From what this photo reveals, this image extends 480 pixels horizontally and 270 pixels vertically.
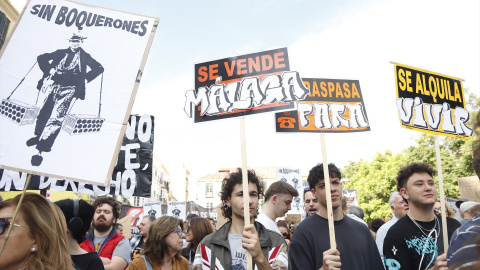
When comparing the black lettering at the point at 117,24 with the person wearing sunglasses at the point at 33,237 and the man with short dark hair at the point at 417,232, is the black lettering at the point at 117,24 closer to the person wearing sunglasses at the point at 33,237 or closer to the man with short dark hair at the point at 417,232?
the person wearing sunglasses at the point at 33,237

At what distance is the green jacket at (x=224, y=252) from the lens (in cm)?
301

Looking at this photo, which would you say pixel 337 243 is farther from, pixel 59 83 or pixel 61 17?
pixel 61 17

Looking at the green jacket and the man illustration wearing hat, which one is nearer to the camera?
the man illustration wearing hat

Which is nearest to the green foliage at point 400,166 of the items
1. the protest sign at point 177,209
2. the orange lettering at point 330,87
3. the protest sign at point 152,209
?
the protest sign at point 177,209

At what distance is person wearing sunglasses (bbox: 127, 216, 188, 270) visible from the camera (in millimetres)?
4027

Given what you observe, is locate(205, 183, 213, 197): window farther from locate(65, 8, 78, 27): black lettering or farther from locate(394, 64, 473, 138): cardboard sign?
locate(65, 8, 78, 27): black lettering

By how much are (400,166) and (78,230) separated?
1278 inches

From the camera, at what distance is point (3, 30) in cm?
1402

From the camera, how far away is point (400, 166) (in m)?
32.0

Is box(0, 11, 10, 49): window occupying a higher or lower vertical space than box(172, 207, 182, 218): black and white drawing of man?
higher

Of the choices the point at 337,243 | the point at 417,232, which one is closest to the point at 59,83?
the point at 337,243

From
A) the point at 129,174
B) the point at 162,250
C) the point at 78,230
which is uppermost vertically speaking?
the point at 129,174

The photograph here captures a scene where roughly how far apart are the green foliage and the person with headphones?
19.4 meters

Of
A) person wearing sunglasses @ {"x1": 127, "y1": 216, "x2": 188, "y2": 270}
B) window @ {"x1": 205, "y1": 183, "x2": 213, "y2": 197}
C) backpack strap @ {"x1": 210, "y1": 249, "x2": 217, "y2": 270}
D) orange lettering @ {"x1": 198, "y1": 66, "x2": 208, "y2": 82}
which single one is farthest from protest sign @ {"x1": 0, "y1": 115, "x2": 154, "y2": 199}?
window @ {"x1": 205, "y1": 183, "x2": 213, "y2": 197}
